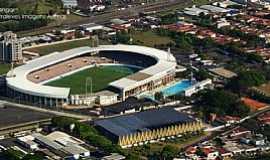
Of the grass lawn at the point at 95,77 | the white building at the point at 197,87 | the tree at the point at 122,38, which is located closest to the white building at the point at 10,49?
the grass lawn at the point at 95,77

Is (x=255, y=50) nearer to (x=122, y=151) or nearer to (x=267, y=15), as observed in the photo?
(x=267, y=15)

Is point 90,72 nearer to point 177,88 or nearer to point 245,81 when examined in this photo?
point 177,88

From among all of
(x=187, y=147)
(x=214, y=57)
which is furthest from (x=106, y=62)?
(x=187, y=147)

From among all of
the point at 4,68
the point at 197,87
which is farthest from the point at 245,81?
the point at 4,68

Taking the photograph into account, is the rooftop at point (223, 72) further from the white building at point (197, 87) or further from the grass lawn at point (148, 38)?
the grass lawn at point (148, 38)

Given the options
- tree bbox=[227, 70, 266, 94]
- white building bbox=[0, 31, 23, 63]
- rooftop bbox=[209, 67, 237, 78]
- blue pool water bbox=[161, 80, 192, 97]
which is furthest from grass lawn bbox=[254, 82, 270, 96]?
white building bbox=[0, 31, 23, 63]

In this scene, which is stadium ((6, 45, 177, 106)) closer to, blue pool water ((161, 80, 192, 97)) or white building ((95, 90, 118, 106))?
white building ((95, 90, 118, 106))

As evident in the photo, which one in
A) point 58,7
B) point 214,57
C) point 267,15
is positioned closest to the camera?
point 214,57
